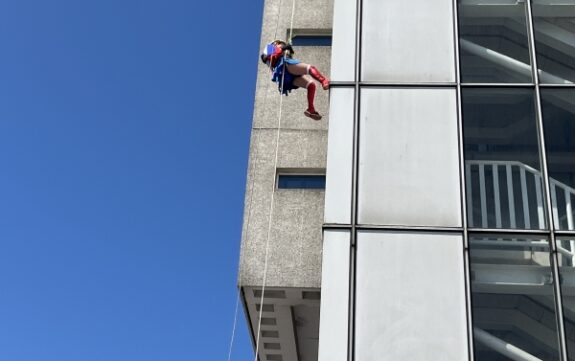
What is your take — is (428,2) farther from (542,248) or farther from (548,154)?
(542,248)

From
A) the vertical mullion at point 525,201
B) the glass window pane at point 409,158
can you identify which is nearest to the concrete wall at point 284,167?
the glass window pane at point 409,158

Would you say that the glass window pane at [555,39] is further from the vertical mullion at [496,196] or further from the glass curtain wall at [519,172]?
the vertical mullion at [496,196]

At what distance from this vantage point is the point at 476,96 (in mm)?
9727

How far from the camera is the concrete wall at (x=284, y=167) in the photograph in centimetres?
1088

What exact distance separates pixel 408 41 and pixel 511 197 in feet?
8.79

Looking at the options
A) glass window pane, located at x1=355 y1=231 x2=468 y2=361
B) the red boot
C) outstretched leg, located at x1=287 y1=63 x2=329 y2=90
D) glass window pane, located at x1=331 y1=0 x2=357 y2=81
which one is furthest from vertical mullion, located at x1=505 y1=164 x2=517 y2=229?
outstretched leg, located at x1=287 y1=63 x2=329 y2=90

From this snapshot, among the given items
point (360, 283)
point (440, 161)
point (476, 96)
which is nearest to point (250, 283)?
point (360, 283)

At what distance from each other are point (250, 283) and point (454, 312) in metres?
3.41

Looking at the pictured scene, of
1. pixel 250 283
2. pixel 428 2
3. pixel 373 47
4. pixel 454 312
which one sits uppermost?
pixel 428 2

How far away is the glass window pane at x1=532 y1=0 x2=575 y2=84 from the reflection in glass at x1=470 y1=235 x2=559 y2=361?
2.49m

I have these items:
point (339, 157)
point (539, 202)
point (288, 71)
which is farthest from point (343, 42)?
point (539, 202)

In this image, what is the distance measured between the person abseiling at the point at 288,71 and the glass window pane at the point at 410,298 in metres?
2.89

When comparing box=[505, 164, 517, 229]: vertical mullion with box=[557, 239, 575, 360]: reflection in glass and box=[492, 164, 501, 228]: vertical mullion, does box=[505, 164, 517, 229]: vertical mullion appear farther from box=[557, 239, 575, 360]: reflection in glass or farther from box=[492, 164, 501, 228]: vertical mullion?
box=[557, 239, 575, 360]: reflection in glass

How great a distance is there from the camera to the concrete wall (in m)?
10.9
